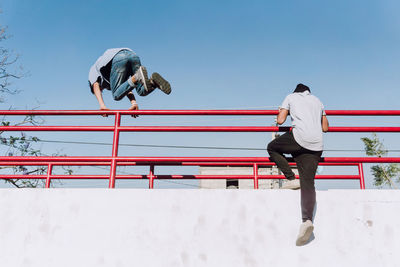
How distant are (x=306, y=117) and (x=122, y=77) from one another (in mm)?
2339

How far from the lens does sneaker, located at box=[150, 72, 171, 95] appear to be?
372 centimetres

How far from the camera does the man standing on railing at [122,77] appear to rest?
12.3 ft

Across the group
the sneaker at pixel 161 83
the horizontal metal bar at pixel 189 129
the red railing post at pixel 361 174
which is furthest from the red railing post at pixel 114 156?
the red railing post at pixel 361 174

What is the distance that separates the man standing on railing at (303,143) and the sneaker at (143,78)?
1629 millimetres

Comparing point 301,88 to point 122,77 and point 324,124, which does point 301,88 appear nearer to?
point 324,124

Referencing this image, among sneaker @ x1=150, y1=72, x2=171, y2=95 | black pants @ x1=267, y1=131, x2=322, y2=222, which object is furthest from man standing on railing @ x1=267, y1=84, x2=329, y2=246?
sneaker @ x1=150, y1=72, x2=171, y2=95

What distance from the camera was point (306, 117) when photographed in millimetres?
3105

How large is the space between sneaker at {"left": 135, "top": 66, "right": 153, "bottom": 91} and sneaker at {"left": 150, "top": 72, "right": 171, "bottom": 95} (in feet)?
0.20
